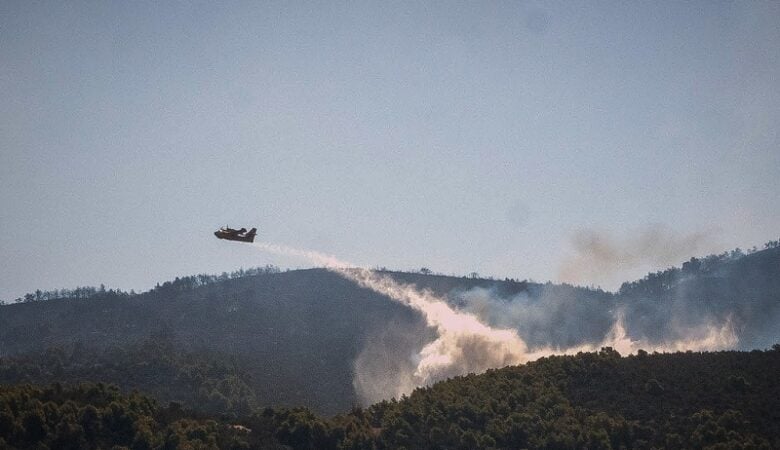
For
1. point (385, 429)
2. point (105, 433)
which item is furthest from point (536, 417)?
point (105, 433)

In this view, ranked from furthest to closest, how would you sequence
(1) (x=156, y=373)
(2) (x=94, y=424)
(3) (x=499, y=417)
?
(1) (x=156, y=373) < (3) (x=499, y=417) < (2) (x=94, y=424)

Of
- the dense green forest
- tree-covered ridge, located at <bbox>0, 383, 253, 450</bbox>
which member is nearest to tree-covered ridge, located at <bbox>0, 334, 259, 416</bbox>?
tree-covered ridge, located at <bbox>0, 383, 253, 450</bbox>

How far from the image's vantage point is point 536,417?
85438 millimetres

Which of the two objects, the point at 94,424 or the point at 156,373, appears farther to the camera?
the point at 156,373

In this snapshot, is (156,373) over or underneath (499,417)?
over

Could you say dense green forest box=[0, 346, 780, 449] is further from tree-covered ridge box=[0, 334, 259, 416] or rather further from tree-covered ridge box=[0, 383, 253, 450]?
tree-covered ridge box=[0, 334, 259, 416]

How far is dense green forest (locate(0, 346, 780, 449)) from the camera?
76938mm

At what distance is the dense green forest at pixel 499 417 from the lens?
76938 mm

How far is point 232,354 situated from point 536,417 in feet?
374

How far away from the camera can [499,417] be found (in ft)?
285

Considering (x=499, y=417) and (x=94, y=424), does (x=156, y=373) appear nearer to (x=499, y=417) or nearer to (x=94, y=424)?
(x=94, y=424)

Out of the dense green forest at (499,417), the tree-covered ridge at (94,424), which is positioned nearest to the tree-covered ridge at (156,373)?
the tree-covered ridge at (94,424)

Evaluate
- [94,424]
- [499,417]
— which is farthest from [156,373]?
[499,417]

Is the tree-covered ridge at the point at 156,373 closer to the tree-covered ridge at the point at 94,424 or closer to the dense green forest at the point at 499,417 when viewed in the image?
the tree-covered ridge at the point at 94,424
